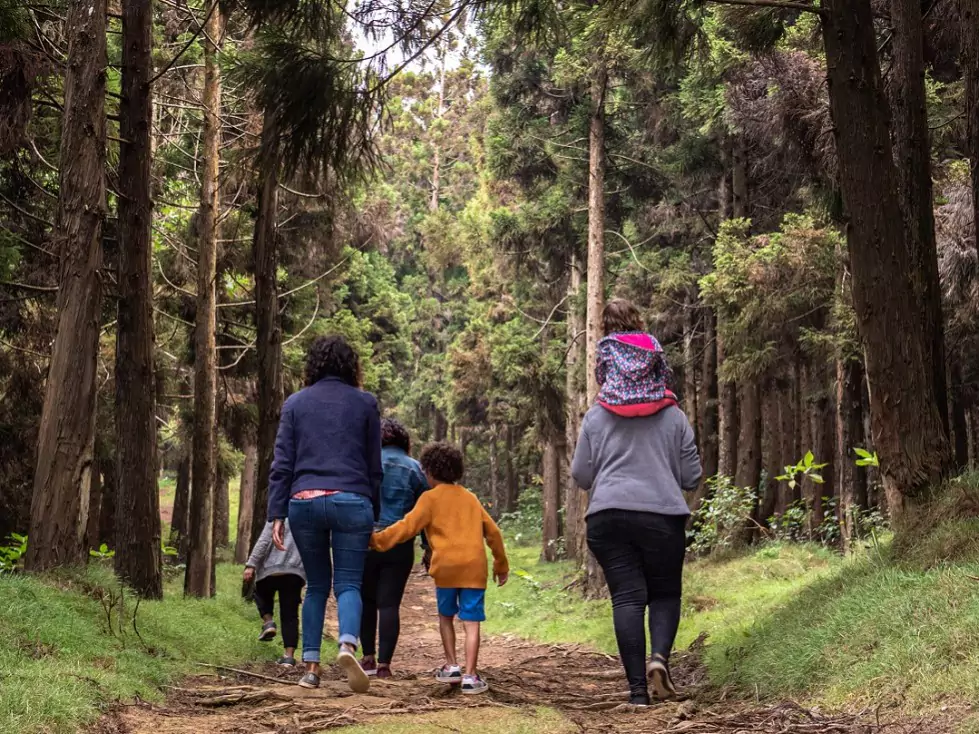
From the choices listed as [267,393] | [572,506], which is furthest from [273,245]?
[572,506]

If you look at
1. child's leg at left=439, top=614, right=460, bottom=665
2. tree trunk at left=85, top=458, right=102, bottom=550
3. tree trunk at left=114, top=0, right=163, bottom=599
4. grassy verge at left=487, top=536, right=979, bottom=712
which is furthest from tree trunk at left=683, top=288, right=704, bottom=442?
child's leg at left=439, top=614, right=460, bottom=665

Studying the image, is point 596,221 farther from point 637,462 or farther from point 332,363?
point 637,462

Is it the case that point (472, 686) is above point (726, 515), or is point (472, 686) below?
below

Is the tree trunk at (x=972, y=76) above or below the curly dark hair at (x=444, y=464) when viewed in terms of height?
above

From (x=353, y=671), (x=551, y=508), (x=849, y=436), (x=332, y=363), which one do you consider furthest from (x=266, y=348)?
(x=551, y=508)

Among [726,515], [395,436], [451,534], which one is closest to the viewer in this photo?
[451,534]

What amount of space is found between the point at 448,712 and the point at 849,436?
1195cm

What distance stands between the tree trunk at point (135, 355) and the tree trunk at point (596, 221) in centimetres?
930

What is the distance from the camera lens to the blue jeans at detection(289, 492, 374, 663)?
5.76m

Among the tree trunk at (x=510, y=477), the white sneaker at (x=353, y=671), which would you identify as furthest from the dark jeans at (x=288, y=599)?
the tree trunk at (x=510, y=477)

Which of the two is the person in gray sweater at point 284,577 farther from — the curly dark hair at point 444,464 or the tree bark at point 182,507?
the tree bark at point 182,507

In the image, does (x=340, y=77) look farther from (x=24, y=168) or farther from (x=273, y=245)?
(x=24, y=168)

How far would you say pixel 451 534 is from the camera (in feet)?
21.2

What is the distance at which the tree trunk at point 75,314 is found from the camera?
7.80m
